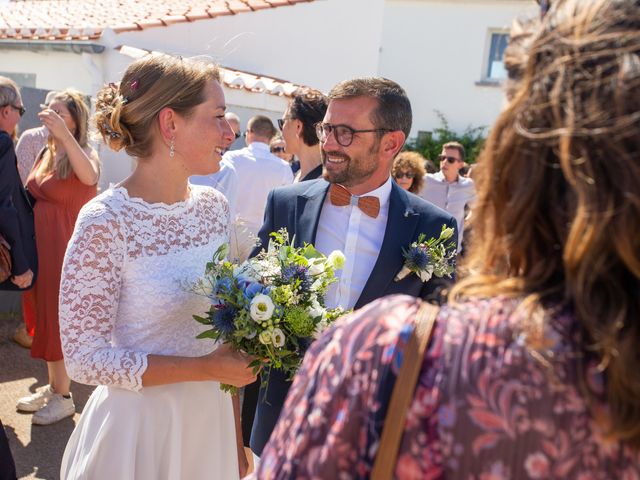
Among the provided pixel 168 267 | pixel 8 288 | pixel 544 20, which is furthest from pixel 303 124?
pixel 544 20

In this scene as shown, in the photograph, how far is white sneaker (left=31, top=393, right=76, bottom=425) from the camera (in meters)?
5.21

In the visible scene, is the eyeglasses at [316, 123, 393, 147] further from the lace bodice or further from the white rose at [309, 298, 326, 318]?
the white rose at [309, 298, 326, 318]

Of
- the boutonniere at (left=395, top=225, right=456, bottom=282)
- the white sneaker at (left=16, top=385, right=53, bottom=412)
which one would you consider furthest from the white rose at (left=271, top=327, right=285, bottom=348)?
the white sneaker at (left=16, top=385, right=53, bottom=412)

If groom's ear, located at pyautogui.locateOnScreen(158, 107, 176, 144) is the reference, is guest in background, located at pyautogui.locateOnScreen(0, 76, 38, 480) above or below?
below

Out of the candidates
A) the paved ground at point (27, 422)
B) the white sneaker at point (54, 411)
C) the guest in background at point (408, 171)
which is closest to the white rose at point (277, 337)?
the paved ground at point (27, 422)

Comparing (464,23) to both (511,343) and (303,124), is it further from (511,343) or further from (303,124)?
(511,343)

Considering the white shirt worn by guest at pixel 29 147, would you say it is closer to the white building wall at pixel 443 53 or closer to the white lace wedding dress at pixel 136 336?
the white lace wedding dress at pixel 136 336

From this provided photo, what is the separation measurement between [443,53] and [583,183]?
74.2 ft

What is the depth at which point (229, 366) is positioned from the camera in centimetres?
248

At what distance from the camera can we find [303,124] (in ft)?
17.7

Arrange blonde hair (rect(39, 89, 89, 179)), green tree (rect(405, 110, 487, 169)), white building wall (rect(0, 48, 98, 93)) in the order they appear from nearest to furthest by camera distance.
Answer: blonde hair (rect(39, 89, 89, 179)) → white building wall (rect(0, 48, 98, 93)) → green tree (rect(405, 110, 487, 169))

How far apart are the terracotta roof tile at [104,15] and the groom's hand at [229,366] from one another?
933 centimetres

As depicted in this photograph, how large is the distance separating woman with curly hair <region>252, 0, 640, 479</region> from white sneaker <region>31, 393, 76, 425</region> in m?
4.66

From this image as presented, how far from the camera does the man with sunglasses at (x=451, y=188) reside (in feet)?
29.7
